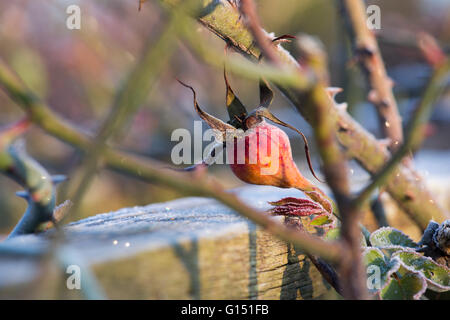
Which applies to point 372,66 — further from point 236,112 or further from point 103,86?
point 103,86

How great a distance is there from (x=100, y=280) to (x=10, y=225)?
1314 mm

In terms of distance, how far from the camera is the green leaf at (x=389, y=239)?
14.1 inches

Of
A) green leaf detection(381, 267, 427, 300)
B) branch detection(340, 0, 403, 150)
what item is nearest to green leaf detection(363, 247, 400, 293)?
green leaf detection(381, 267, 427, 300)

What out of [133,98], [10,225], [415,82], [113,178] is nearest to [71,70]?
[113,178]

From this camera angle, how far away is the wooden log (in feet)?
0.76

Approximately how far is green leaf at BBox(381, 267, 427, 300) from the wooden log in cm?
7

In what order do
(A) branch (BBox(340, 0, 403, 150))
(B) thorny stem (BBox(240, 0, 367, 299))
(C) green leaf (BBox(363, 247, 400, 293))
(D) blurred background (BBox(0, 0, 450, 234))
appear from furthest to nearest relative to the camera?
(D) blurred background (BBox(0, 0, 450, 234)) → (A) branch (BBox(340, 0, 403, 150)) → (C) green leaf (BBox(363, 247, 400, 293)) → (B) thorny stem (BBox(240, 0, 367, 299))

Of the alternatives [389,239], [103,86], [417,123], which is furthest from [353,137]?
[103,86]

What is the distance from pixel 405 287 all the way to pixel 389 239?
6 centimetres

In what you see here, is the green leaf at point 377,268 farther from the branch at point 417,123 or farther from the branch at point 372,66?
the branch at point 372,66

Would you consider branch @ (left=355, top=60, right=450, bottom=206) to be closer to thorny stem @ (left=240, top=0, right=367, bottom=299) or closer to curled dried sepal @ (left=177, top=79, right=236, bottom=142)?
thorny stem @ (left=240, top=0, right=367, bottom=299)

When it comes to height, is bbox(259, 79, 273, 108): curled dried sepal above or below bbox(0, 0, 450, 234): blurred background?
below

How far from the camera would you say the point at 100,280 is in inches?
9.3

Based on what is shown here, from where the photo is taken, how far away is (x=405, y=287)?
12.0 inches
